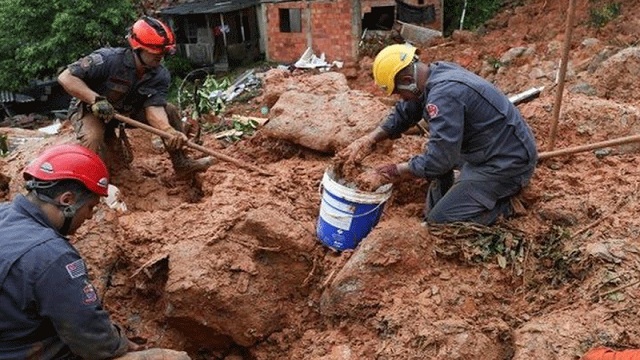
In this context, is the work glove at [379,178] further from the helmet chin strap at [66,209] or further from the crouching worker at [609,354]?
the helmet chin strap at [66,209]

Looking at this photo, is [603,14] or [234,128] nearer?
[234,128]

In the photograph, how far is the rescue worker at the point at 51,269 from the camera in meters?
2.71

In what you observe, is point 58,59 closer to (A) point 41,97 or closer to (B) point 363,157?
(A) point 41,97

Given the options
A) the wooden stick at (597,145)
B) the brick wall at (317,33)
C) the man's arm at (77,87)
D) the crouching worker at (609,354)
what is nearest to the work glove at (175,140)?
the man's arm at (77,87)

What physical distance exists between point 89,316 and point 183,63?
17325mm

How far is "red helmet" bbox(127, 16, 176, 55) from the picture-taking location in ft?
16.5

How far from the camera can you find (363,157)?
4.55 metres

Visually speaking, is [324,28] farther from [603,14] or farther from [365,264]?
[365,264]

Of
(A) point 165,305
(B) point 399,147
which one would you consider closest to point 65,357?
(A) point 165,305

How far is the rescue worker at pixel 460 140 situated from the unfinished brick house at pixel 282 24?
1230 cm

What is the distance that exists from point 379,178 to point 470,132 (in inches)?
26.5

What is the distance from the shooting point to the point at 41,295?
2725mm

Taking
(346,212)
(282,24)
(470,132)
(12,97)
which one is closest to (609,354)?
(470,132)

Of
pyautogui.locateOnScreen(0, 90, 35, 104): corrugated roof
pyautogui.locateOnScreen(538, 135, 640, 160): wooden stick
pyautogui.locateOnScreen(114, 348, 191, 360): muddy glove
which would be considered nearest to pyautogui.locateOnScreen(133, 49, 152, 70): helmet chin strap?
pyautogui.locateOnScreen(114, 348, 191, 360): muddy glove
